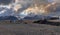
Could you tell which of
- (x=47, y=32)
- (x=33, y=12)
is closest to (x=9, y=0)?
(x=33, y=12)

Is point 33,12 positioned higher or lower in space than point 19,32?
higher

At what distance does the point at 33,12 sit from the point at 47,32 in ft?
4.12

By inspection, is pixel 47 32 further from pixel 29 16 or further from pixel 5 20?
pixel 5 20

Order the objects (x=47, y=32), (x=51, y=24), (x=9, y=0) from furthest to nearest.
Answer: (x=9, y=0) → (x=51, y=24) → (x=47, y=32)

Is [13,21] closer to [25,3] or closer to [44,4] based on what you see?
[25,3]

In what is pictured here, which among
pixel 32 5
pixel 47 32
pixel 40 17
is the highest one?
pixel 32 5

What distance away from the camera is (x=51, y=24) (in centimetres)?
428

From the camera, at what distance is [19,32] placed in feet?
11.4

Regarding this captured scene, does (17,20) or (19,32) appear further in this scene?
(17,20)

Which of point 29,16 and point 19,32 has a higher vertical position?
point 29,16

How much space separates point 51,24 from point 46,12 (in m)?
0.43

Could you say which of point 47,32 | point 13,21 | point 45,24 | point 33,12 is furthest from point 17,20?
point 47,32

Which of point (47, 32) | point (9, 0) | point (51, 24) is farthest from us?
point (9, 0)

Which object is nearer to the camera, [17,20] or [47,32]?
[47,32]
